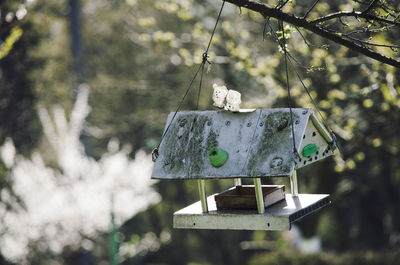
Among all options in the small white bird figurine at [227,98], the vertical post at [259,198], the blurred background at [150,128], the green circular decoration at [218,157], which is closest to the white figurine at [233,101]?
the small white bird figurine at [227,98]

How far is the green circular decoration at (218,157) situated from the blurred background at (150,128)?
1.94 m

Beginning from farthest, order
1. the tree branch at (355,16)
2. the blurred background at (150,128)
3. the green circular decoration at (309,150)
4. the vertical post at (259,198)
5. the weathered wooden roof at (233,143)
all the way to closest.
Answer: the blurred background at (150,128)
the green circular decoration at (309,150)
the vertical post at (259,198)
the weathered wooden roof at (233,143)
the tree branch at (355,16)

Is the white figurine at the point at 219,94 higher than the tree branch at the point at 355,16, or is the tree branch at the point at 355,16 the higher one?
the tree branch at the point at 355,16

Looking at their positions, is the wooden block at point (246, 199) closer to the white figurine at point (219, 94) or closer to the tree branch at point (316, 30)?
the white figurine at point (219, 94)

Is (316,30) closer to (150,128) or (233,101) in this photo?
(233,101)

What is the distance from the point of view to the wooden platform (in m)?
3.39

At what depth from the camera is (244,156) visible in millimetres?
3480

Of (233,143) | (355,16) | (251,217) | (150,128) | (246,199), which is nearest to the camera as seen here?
(355,16)

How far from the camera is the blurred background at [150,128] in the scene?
29.0 ft

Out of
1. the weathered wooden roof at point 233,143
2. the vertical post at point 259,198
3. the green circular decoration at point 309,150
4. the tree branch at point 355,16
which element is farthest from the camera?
the green circular decoration at point 309,150

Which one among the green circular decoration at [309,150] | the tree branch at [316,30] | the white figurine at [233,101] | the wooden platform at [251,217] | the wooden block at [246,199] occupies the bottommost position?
the wooden platform at [251,217]

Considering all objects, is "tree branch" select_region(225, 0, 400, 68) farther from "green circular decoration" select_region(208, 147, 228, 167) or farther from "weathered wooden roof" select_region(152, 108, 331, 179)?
"green circular decoration" select_region(208, 147, 228, 167)

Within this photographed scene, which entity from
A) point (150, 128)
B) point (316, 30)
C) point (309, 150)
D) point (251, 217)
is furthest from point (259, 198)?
point (150, 128)

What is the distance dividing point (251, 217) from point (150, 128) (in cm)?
1128
